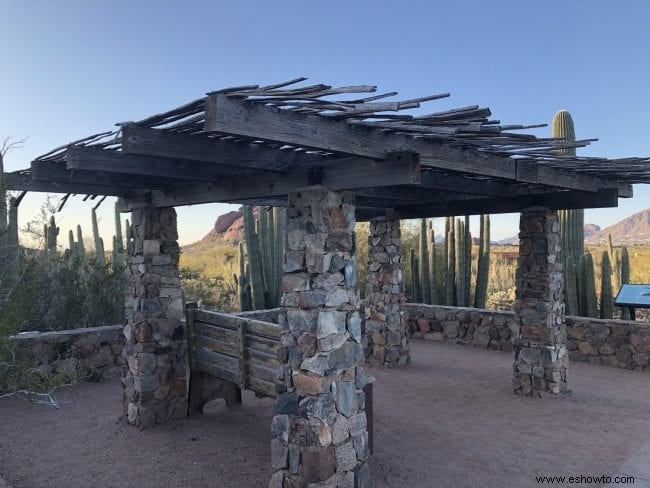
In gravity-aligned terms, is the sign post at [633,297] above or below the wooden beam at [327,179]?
below

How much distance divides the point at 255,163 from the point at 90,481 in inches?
134

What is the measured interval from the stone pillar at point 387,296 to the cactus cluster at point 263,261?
10.9 feet

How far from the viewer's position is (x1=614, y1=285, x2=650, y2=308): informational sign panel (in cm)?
938

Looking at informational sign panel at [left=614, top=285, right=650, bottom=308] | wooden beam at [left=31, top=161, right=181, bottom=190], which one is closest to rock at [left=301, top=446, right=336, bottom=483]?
wooden beam at [left=31, top=161, right=181, bottom=190]

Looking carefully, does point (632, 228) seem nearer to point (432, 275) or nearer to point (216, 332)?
point (432, 275)

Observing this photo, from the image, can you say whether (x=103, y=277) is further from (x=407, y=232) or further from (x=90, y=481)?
(x=407, y=232)

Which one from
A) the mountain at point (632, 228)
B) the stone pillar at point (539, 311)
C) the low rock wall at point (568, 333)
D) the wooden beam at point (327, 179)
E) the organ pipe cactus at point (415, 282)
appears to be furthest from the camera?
the mountain at point (632, 228)

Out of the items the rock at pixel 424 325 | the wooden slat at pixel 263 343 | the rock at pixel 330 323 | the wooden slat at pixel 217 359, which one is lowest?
the rock at pixel 424 325

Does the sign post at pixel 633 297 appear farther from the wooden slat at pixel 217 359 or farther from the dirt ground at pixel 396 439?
the wooden slat at pixel 217 359

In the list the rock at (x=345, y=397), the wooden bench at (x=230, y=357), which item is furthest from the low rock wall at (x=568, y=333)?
the rock at (x=345, y=397)

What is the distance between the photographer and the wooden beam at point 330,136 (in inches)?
116

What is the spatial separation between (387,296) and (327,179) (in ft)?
17.0

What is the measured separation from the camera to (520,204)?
7.53 meters

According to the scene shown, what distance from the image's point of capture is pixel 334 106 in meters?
3.28
